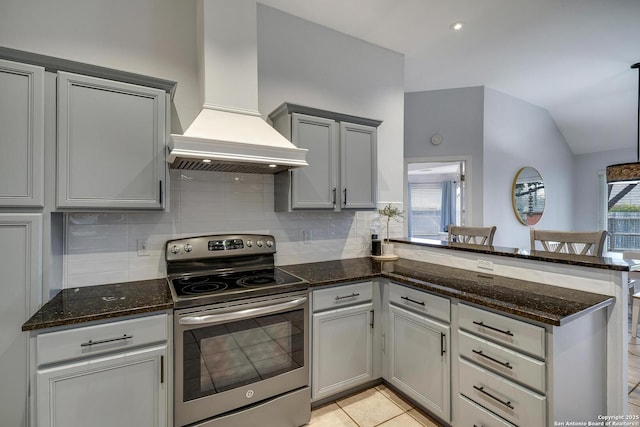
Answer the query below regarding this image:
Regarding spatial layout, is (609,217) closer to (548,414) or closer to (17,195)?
(548,414)

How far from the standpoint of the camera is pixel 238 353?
176 cm

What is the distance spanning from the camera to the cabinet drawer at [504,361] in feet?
4.68

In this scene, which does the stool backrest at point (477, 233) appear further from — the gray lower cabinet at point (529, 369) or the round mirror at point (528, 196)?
the round mirror at point (528, 196)

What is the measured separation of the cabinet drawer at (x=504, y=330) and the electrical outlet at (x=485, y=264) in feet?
2.01

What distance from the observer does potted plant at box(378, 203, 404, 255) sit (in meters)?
2.90

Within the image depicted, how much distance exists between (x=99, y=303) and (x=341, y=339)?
1514mm

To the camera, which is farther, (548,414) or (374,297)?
(374,297)

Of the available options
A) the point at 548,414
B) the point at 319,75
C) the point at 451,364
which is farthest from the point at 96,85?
the point at 548,414

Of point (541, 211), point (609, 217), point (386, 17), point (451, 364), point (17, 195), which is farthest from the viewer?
point (609, 217)

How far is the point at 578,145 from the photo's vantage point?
5.43m

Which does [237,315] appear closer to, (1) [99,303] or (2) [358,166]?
(1) [99,303]

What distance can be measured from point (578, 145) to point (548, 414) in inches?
230

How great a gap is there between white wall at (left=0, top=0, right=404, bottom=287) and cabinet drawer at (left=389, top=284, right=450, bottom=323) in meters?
0.82

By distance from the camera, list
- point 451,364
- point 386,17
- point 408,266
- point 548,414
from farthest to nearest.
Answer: point 386,17 → point 408,266 → point 451,364 → point 548,414
